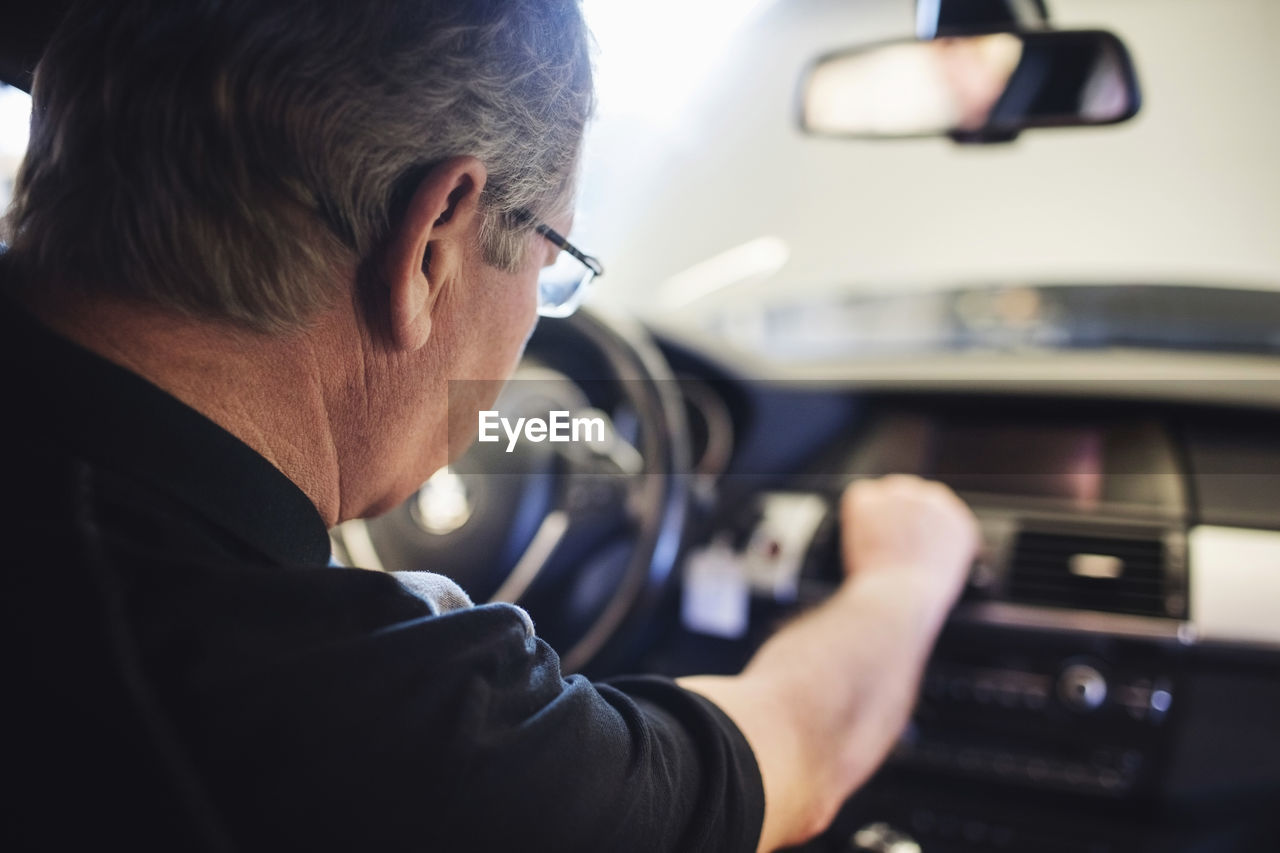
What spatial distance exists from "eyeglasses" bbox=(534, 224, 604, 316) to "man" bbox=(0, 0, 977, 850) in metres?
0.08

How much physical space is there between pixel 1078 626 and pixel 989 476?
0.38m

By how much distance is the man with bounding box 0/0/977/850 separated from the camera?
49 centimetres

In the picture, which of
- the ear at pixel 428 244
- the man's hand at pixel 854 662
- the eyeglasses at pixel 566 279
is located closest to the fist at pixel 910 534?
the man's hand at pixel 854 662

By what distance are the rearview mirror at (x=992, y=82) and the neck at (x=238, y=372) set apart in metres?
1.00

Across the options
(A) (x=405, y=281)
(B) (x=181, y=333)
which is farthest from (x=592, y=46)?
(B) (x=181, y=333)

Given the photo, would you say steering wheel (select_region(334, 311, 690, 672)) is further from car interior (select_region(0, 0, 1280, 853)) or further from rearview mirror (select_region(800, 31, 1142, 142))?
rearview mirror (select_region(800, 31, 1142, 142))

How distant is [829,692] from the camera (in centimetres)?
105

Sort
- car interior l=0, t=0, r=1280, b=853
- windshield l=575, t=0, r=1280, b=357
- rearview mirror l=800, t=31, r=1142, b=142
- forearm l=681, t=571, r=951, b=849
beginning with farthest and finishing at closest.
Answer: windshield l=575, t=0, r=1280, b=357 → car interior l=0, t=0, r=1280, b=853 → rearview mirror l=800, t=31, r=1142, b=142 → forearm l=681, t=571, r=951, b=849

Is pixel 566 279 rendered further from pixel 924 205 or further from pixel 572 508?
pixel 924 205


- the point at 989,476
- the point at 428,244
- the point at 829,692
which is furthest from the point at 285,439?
the point at 989,476

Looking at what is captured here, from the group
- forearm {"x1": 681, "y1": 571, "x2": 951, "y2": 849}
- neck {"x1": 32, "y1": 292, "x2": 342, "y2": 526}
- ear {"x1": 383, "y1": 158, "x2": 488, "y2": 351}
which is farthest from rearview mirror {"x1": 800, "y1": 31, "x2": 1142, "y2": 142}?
neck {"x1": 32, "y1": 292, "x2": 342, "y2": 526}

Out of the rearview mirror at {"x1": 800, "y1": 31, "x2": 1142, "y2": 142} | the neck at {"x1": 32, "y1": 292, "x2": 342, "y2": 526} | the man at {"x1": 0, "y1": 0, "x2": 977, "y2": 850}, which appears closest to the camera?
the man at {"x1": 0, "y1": 0, "x2": 977, "y2": 850}

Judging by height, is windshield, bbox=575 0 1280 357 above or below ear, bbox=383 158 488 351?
above

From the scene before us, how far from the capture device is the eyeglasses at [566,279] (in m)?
0.92
